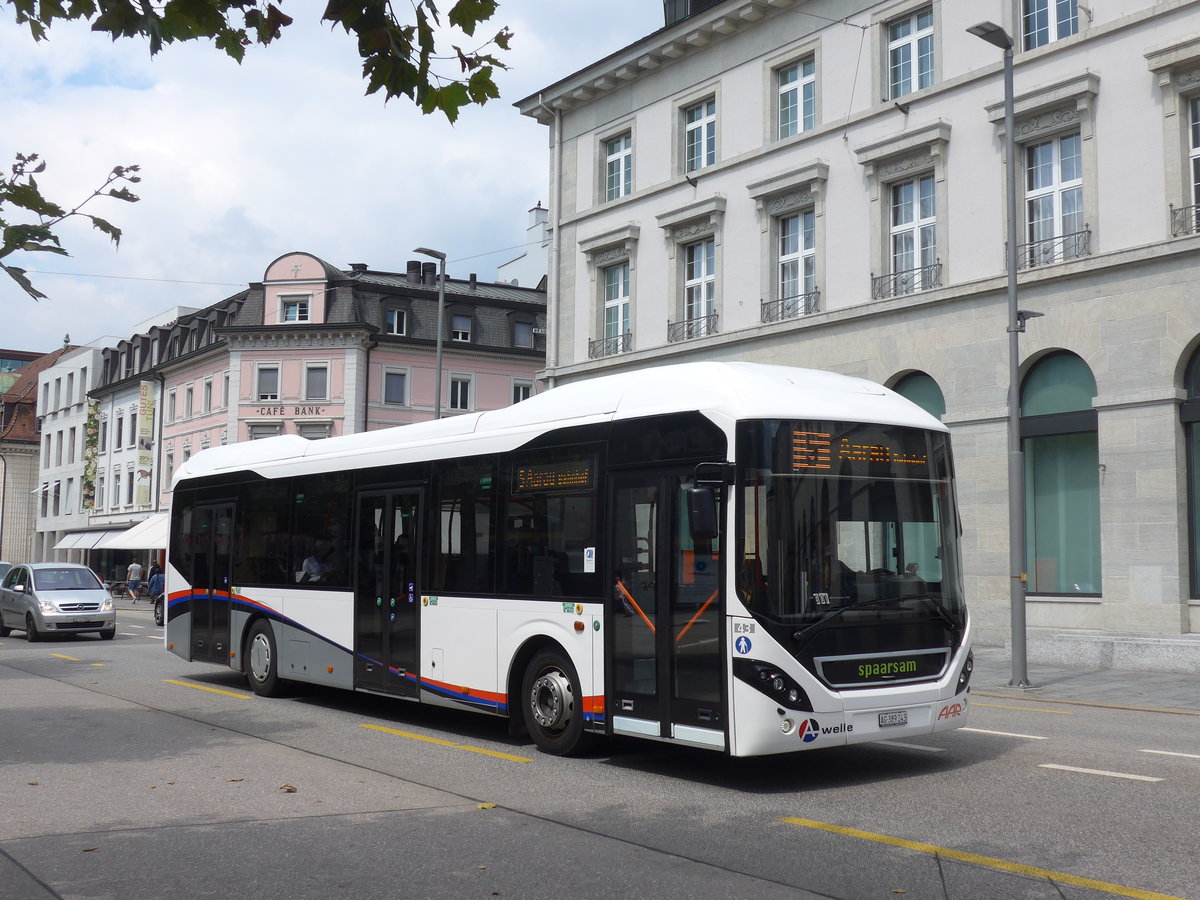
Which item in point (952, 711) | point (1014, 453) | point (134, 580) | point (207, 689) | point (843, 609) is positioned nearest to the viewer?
point (843, 609)

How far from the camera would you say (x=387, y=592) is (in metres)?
12.6

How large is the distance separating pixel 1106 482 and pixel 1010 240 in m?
5.34

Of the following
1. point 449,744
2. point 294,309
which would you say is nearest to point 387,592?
point 449,744

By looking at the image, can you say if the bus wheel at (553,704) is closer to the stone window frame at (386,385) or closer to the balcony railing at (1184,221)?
the balcony railing at (1184,221)

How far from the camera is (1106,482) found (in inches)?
834

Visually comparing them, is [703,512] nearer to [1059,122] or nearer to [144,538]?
[1059,122]

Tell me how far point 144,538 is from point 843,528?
51495mm

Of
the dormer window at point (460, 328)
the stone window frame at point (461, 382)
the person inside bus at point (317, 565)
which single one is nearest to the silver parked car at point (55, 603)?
the person inside bus at point (317, 565)

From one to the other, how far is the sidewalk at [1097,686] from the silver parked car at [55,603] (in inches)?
687

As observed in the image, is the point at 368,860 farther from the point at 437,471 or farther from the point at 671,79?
the point at 671,79

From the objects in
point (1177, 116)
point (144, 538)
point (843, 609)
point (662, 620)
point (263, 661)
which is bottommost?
point (263, 661)

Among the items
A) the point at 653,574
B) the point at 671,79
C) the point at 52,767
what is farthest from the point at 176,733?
the point at 671,79

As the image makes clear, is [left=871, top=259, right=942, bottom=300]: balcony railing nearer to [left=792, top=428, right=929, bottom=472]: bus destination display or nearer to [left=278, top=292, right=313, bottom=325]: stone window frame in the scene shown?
[left=792, top=428, right=929, bottom=472]: bus destination display

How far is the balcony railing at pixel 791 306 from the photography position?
26.5 m
